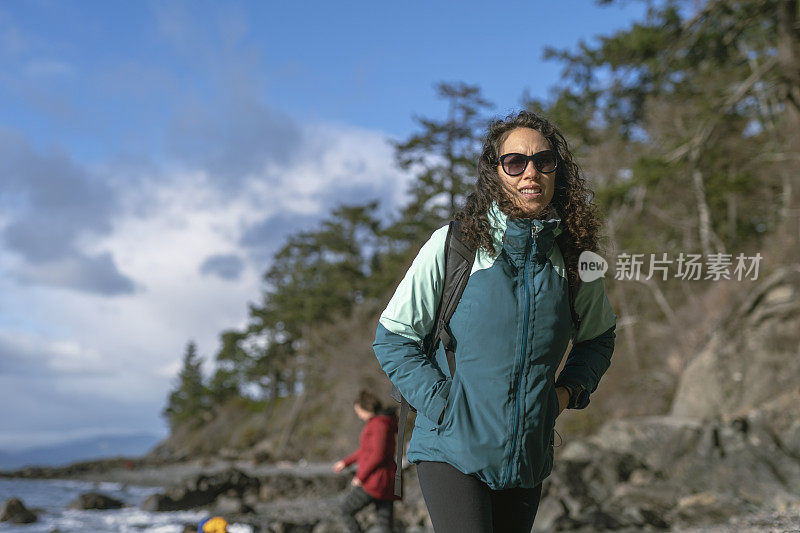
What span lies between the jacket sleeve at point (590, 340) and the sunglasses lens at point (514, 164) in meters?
0.45

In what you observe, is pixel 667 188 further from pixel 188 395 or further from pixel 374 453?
pixel 188 395

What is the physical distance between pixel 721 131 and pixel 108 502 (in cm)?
1832

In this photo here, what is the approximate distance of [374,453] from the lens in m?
5.86

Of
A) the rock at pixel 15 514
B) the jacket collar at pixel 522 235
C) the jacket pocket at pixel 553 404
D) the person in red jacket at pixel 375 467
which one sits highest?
the jacket collar at pixel 522 235

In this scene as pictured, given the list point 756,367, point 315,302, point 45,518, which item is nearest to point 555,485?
point 756,367

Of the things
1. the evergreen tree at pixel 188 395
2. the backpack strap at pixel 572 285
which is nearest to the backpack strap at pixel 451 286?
the backpack strap at pixel 572 285

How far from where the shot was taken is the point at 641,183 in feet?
46.7

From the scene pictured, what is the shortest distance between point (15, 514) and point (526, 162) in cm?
1700

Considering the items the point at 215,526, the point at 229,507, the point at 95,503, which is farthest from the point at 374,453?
the point at 95,503

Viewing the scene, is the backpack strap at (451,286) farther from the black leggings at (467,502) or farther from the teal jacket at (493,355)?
the black leggings at (467,502)

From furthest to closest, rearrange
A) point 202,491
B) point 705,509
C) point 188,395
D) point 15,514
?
point 188,395 → point 202,491 → point 15,514 → point 705,509

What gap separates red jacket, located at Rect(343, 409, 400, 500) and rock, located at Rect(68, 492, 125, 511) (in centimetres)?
1534

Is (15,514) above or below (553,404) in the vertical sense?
below

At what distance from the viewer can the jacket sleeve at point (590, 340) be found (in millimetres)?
2339
